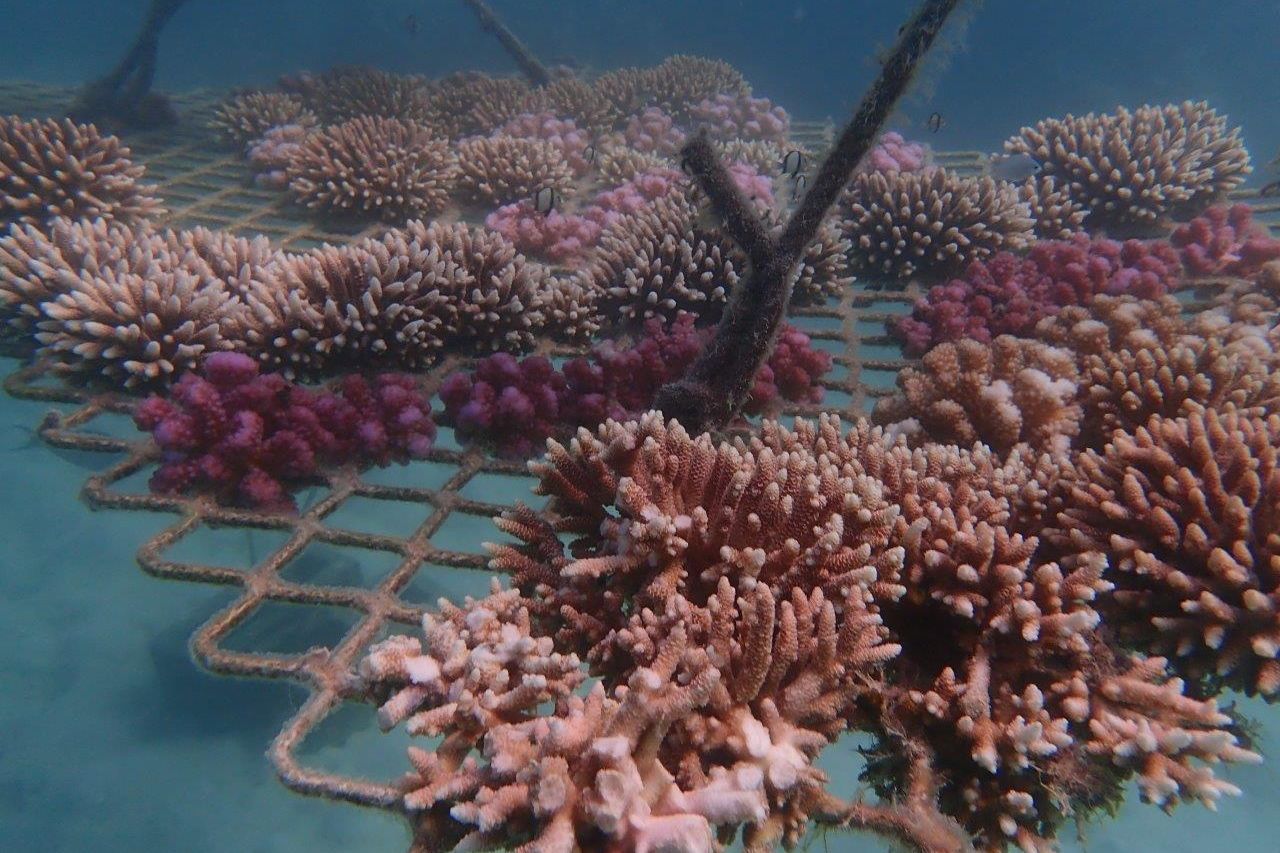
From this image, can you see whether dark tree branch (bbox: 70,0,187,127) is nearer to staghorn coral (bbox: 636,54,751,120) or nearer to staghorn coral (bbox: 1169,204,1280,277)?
staghorn coral (bbox: 636,54,751,120)

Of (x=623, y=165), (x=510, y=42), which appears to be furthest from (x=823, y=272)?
(x=510, y=42)

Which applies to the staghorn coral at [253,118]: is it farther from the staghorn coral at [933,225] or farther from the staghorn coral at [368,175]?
the staghorn coral at [933,225]

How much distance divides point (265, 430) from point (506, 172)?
17.3ft

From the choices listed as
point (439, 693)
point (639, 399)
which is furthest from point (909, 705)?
point (639, 399)

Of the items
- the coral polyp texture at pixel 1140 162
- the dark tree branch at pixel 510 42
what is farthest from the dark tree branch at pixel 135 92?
the coral polyp texture at pixel 1140 162

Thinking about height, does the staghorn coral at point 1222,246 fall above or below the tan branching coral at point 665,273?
above

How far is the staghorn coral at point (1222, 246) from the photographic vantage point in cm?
645

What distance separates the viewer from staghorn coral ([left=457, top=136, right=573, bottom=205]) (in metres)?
8.30

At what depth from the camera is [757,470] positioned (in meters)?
2.84

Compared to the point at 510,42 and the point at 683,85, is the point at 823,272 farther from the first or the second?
the point at 510,42

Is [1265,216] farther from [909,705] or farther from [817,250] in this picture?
[909,705]

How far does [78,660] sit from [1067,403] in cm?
808

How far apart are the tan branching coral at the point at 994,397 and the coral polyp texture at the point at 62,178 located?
7.59 metres

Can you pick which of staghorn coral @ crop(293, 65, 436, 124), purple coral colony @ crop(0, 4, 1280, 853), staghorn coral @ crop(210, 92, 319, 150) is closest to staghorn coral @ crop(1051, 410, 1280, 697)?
purple coral colony @ crop(0, 4, 1280, 853)
